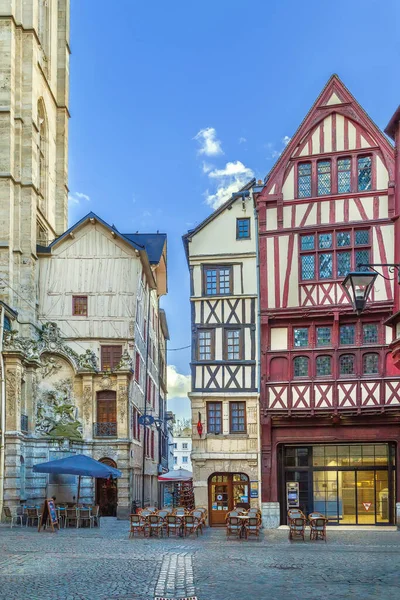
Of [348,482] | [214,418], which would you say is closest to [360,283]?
[348,482]

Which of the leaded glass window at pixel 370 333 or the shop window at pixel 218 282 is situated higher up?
the shop window at pixel 218 282

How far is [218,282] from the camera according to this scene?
33.0 m

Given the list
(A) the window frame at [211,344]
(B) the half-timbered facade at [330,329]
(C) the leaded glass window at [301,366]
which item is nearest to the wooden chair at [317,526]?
(B) the half-timbered facade at [330,329]

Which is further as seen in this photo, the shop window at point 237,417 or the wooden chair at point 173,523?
the shop window at point 237,417

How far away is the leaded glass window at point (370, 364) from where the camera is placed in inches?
1191

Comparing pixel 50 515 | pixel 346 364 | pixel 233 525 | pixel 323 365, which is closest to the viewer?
pixel 233 525

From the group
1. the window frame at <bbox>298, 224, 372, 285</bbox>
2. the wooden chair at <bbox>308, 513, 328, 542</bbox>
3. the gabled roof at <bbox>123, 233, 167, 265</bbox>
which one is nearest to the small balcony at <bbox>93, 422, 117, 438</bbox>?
the gabled roof at <bbox>123, 233, 167, 265</bbox>

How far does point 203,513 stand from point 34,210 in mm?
19877

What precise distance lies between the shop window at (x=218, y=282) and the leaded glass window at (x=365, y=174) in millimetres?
5612

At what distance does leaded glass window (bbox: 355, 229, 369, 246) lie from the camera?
102ft

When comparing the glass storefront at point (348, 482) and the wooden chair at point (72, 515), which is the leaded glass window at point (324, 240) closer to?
the glass storefront at point (348, 482)

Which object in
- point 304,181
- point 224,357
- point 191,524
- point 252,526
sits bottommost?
point 191,524

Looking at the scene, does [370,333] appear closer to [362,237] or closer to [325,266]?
[325,266]

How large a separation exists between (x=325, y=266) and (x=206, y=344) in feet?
17.0
